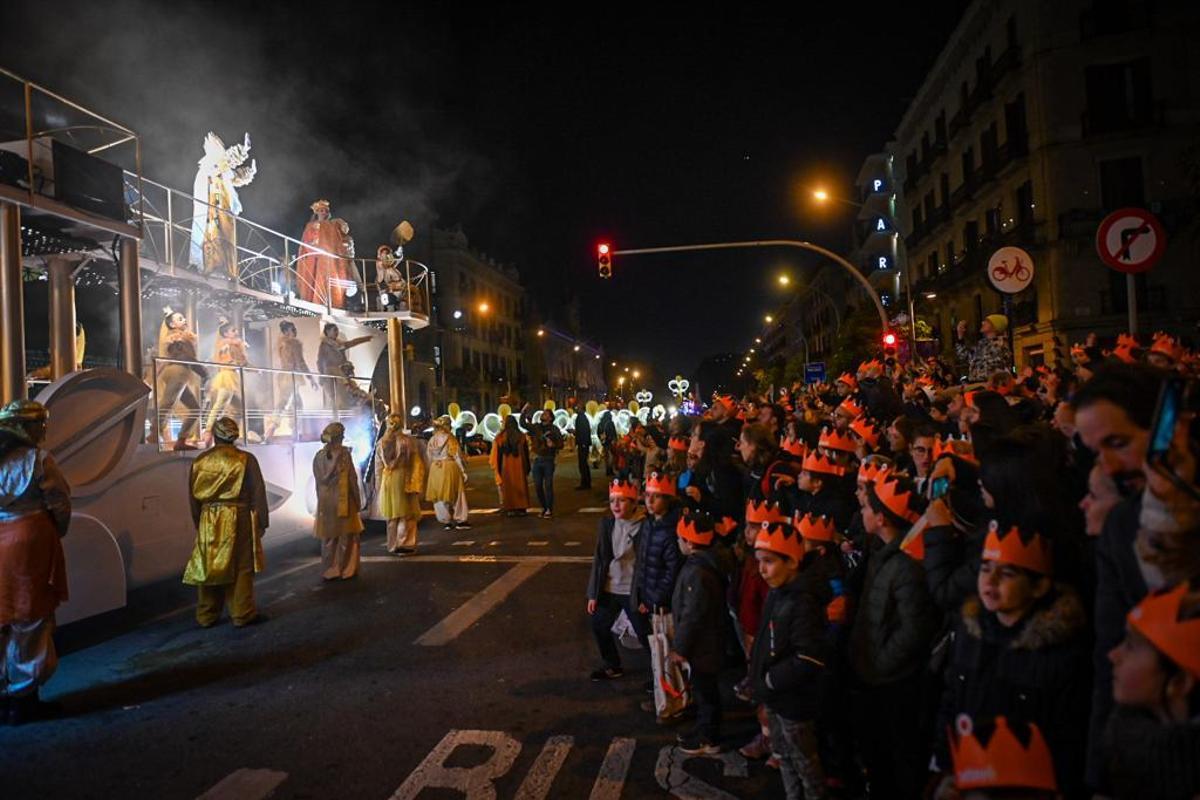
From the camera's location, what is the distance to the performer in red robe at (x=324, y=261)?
1288 cm

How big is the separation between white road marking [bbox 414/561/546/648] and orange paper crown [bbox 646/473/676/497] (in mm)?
2623

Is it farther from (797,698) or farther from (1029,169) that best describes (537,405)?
(797,698)

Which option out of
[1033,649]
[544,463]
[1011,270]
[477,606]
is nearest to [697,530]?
[1033,649]

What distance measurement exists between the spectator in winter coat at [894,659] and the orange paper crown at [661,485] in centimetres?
159

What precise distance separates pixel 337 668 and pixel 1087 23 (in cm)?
3139

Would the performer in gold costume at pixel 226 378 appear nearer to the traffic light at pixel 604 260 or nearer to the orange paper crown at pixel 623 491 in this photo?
the orange paper crown at pixel 623 491

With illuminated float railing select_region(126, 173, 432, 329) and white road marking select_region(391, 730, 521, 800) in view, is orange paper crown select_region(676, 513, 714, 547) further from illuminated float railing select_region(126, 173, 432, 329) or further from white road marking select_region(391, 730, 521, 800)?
illuminated float railing select_region(126, 173, 432, 329)

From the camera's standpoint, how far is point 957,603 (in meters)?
2.90

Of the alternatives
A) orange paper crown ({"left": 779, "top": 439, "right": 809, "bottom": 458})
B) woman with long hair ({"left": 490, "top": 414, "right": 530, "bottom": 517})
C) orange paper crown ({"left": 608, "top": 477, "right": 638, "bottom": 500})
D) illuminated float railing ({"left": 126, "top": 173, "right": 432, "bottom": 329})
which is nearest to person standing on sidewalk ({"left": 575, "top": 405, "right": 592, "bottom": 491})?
woman with long hair ({"left": 490, "top": 414, "right": 530, "bottom": 517})

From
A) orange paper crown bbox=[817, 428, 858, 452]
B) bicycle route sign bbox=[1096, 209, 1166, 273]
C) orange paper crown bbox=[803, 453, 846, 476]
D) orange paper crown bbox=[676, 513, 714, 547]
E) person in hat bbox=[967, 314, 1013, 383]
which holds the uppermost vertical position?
bicycle route sign bbox=[1096, 209, 1166, 273]

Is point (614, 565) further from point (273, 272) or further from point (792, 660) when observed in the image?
point (273, 272)

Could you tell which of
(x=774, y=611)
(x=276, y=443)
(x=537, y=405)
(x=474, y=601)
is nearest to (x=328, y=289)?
(x=276, y=443)

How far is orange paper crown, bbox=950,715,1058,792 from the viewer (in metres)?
1.83

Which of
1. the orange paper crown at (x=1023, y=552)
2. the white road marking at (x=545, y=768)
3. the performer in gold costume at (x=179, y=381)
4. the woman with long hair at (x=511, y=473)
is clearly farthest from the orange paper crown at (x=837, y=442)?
the woman with long hair at (x=511, y=473)
